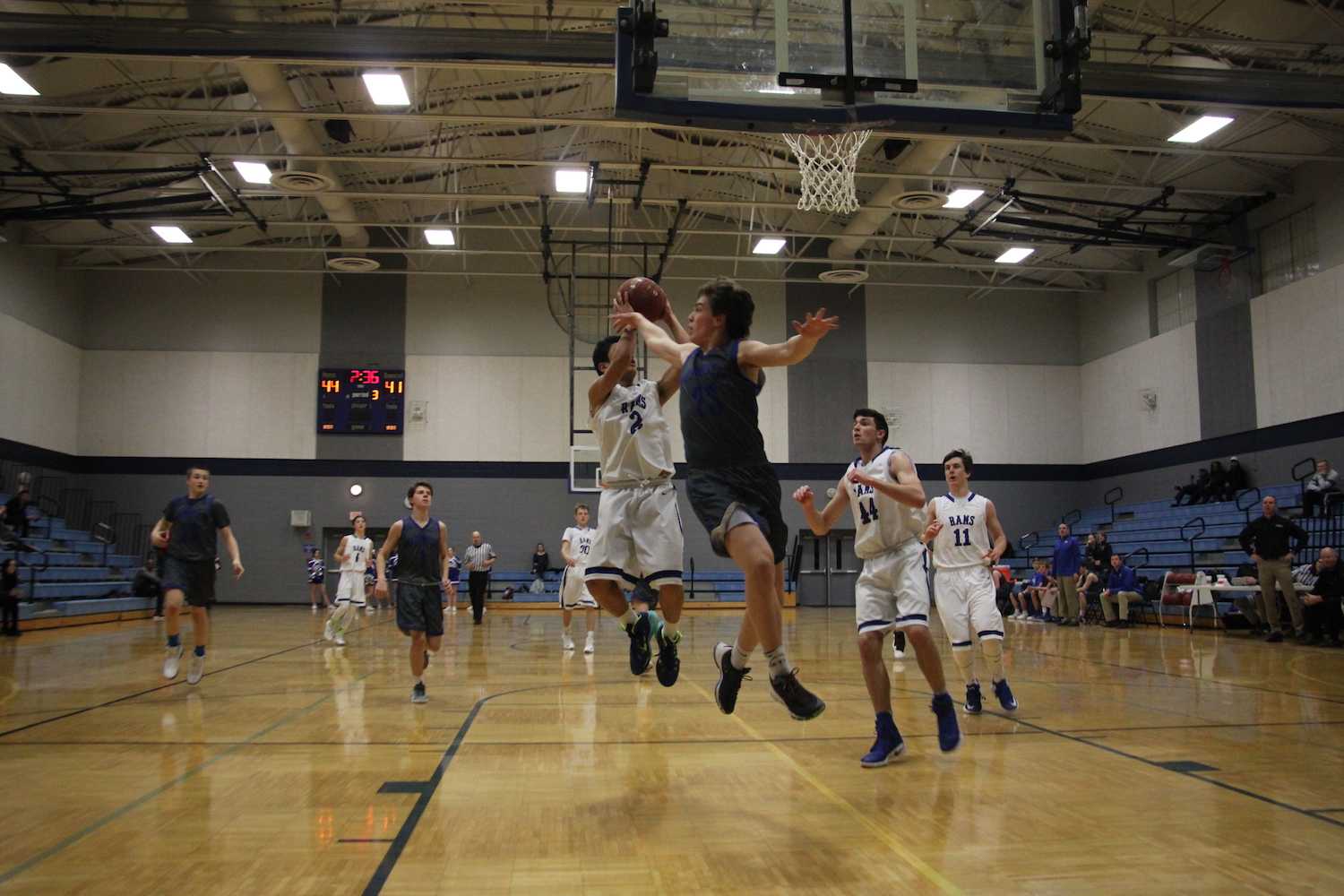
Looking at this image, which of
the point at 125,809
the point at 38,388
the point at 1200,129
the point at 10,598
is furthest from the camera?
the point at 38,388

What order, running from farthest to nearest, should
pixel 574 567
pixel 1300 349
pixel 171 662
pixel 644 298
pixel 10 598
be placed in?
1. pixel 1300 349
2. pixel 10 598
3. pixel 574 567
4. pixel 171 662
5. pixel 644 298

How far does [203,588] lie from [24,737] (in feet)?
8.89

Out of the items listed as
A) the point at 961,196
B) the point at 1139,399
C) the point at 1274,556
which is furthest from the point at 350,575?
the point at 1139,399

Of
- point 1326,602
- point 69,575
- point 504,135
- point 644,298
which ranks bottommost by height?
point 1326,602

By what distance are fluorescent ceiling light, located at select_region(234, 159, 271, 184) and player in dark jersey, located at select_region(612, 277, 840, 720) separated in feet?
52.7

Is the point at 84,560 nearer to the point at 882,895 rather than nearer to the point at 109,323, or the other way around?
the point at 109,323

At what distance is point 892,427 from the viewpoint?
26.9 meters

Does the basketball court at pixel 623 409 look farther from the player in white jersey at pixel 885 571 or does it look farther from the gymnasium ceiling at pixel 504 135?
the player in white jersey at pixel 885 571

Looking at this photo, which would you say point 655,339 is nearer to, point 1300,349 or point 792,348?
point 792,348

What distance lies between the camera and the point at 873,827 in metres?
4.04

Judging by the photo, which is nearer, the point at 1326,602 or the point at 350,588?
the point at 1326,602

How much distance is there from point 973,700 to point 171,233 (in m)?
21.2

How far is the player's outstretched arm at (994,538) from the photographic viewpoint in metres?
7.05

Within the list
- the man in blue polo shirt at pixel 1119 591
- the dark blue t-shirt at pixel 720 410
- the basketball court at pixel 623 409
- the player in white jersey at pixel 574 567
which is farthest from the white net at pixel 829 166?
the man in blue polo shirt at pixel 1119 591
